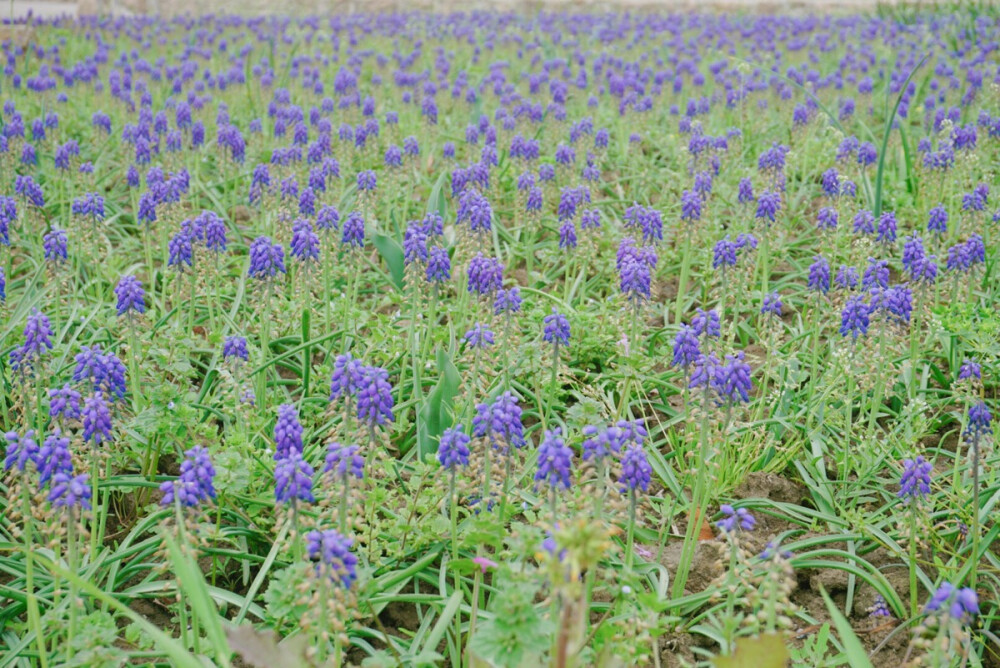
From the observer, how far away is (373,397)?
2994mm

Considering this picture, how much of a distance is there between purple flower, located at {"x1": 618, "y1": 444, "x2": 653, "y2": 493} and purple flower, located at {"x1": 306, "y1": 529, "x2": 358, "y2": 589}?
834mm

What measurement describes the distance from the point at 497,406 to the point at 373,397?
1.27ft

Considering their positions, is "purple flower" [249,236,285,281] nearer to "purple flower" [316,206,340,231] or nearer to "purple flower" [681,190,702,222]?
"purple flower" [316,206,340,231]

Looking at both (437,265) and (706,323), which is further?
(437,265)

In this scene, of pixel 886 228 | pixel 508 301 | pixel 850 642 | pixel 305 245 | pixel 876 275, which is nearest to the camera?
pixel 850 642

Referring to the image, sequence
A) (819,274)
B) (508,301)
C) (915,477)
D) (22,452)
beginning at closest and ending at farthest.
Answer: (22,452)
(915,477)
(508,301)
(819,274)

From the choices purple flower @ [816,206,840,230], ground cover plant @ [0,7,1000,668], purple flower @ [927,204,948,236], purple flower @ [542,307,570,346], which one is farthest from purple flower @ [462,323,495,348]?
purple flower @ [927,204,948,236]

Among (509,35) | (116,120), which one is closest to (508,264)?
(116,120)

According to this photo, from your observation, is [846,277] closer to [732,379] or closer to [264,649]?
[732,379]

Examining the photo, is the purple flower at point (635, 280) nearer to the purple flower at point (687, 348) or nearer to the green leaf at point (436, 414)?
the purple flower at point (687, 348)

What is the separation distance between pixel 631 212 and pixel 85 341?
9.10 feet

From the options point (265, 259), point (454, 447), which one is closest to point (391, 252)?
point (265, 259)

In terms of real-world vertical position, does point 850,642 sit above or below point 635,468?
below

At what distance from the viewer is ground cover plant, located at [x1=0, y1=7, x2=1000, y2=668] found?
2.77 metres
